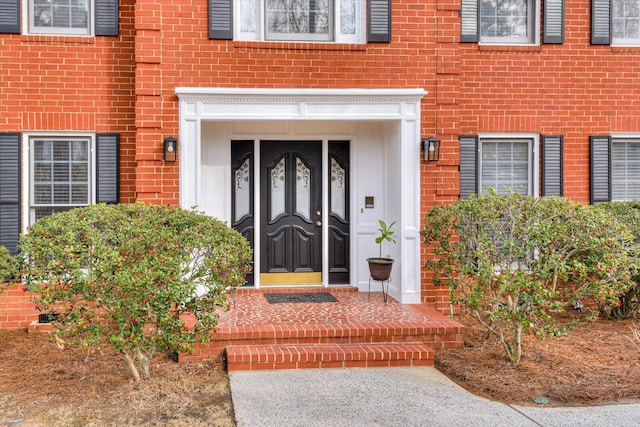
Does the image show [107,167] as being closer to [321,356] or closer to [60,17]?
[60,17]

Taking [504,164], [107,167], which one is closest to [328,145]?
[504,164]

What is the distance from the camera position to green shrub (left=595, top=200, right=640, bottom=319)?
296 inches

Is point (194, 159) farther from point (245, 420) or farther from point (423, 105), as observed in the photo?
point (245, 420)

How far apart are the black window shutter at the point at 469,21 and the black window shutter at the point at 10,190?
6.05 metres

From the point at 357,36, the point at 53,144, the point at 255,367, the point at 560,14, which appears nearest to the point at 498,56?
the point at 560,14

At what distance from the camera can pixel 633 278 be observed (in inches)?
291

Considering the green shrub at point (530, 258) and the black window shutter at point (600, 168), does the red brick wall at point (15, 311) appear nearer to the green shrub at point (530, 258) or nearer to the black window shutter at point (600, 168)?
the green shrub at point (530, 258)

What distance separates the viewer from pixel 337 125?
337 inches

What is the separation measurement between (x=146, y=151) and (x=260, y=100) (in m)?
1.55

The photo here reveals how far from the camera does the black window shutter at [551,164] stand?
8.45m

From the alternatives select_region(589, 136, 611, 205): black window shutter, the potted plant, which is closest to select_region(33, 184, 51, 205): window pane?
the potted plant

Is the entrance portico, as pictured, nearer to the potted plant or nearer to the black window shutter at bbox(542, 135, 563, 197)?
the potted plant

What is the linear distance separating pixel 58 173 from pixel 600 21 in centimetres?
774

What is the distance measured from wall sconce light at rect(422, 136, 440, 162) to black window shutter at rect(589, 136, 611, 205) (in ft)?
8.17
